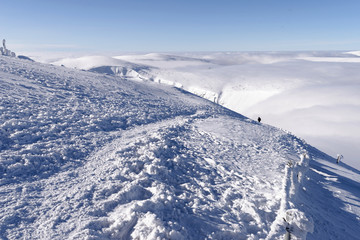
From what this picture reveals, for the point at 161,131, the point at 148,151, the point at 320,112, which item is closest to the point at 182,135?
the point at 161,131

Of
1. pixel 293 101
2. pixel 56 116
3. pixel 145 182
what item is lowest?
pixel 293 101

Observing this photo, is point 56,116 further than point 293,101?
No

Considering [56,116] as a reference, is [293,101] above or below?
below

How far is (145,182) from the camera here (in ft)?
29.3

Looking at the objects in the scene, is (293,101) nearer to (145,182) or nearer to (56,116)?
(56,116)

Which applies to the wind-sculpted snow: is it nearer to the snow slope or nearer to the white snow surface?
the white snow surface

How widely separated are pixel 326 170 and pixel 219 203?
11.9m

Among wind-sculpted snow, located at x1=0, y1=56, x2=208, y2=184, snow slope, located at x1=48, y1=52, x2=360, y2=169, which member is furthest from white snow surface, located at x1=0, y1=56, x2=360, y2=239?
snow slope, located at x1=48, y1=52, x2=360, y2=169

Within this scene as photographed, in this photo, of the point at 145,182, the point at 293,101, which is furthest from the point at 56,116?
the point at 293,101

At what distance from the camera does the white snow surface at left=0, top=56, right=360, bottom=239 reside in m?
6.75

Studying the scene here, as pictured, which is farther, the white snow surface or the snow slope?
the snow slope

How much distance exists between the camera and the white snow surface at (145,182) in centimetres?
675

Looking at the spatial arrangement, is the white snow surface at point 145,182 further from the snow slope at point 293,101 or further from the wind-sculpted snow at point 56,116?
the snow slope at point 293,101

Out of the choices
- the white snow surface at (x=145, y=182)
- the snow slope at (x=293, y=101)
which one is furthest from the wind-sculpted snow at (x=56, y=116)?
the snow slope at (x=293, y=101)
